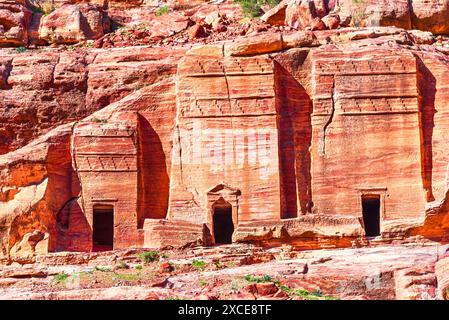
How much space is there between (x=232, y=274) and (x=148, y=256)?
174 inches

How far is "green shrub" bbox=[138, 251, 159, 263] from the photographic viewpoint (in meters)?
37.2

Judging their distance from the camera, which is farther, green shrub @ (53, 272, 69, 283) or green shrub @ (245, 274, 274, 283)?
green shrub @ (53, 272, 69, 283)

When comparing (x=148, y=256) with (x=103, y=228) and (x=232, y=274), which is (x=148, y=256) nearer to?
(x=232, y=274)

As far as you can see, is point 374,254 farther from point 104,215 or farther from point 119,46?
point 119,46

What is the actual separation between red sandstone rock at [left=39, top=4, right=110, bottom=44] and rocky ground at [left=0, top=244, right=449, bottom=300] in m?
13.4

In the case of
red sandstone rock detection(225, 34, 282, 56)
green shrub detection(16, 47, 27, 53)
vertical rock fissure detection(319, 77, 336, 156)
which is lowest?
vertical rock fissure detection(319, 77, 336, 156)

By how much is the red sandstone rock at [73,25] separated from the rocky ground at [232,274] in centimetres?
1337

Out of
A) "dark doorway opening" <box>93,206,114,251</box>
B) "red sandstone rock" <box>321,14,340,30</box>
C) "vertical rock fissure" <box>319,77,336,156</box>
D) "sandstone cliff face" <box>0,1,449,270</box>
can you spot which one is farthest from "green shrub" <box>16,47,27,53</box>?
"vertical rock fissure" <box>319,77,336,156</box>

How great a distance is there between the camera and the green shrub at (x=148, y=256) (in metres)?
37.2

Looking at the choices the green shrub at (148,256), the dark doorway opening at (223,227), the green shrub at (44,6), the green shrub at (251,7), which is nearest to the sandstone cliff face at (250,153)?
the dark doorway opening at (223,227)

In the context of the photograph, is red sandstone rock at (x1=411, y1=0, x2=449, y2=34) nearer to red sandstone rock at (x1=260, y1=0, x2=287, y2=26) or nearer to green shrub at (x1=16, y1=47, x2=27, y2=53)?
red sandstone rock at (x1=260, y1=0, x2=287, y2=26)

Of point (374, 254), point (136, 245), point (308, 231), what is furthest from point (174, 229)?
point (374, 254)

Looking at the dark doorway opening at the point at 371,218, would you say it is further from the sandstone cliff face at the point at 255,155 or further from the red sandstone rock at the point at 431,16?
the red sandstone rock at the point at 431,16

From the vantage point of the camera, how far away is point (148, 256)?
3728 cm
